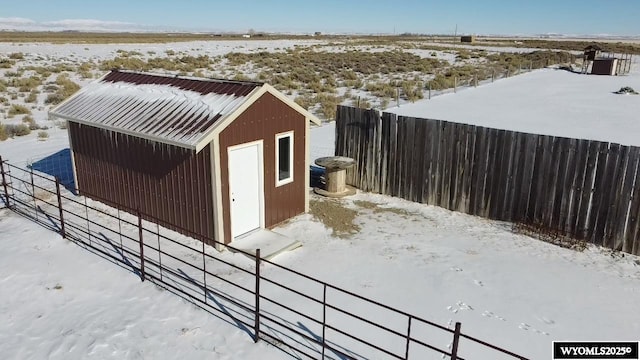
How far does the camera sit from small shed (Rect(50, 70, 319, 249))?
30.4ft

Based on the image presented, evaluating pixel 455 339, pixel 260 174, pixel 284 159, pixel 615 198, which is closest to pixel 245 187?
pixel 260 174

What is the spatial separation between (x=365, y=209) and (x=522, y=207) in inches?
146

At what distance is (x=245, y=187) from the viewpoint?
9.88 meters

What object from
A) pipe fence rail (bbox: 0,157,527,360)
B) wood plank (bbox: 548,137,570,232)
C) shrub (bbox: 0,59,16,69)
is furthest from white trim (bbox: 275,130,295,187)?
shrub (bbox: 0,59,16,69)

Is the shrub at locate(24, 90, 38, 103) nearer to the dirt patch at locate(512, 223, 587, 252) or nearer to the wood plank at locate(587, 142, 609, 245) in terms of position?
the dirt patch at locate(512, 223, 587, 252)

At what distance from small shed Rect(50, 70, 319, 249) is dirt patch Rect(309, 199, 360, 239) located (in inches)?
18.6

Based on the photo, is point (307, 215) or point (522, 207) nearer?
point (522, 207)

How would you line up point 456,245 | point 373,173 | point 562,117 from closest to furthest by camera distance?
point 456,245 < point 373,173 < point 562,117

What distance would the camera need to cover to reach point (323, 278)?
8.45m

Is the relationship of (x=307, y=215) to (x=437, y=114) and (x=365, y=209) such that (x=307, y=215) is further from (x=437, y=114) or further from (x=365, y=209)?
(x=437, y=114)

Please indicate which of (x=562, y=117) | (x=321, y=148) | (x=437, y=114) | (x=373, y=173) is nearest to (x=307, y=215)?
(x=373, y=173)

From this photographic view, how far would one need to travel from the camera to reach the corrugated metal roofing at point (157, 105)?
9.25 metres

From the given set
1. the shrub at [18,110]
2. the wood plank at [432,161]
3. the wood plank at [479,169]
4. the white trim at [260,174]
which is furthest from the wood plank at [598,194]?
the shrub at [18,110]

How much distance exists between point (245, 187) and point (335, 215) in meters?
2.67
